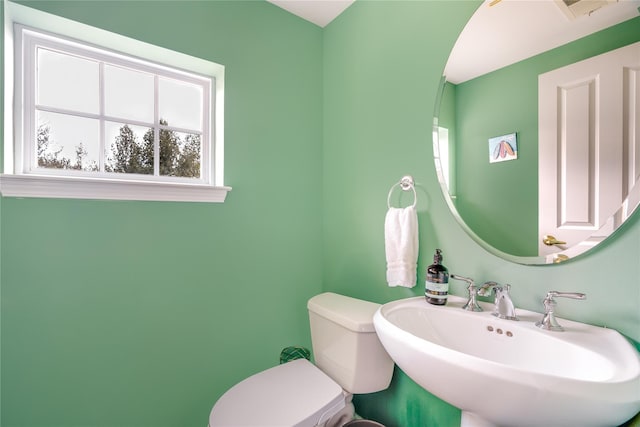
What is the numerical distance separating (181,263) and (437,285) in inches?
43.6

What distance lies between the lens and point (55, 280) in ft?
3.66

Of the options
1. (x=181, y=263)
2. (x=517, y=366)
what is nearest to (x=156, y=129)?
(x=181, y=263)

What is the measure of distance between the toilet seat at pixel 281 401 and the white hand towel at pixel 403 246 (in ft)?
1.67

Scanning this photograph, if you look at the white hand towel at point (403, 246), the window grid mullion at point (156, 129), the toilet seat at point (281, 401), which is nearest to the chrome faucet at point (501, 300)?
the white hand towel at point (403, 246)

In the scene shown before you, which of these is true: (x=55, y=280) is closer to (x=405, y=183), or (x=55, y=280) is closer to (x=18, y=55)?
(x=18, y=55)

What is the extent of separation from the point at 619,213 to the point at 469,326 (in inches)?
20.1

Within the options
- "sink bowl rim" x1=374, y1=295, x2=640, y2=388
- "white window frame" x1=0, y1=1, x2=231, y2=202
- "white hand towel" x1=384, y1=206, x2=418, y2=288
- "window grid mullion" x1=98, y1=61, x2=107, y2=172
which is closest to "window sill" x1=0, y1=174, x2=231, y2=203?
"white window frame" x1=0, y1=1, x2=231, y2=202

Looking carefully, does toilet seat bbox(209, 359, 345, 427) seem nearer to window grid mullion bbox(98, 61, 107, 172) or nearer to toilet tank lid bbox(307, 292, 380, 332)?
toilet tank lid bbox(307, 292, 380, 332)

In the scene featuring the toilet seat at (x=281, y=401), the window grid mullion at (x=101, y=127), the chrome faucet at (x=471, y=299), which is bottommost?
the toilet seat at (x=281, y=401)

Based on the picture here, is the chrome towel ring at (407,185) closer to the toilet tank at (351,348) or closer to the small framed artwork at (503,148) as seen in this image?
the small framed artwork at (503,148)

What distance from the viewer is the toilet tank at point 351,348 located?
1.17 m

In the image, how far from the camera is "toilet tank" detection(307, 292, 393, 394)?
3.82 feet

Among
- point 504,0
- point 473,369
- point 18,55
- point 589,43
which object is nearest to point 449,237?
point 473,369

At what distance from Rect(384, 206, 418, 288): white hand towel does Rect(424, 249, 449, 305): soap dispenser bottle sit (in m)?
0.13
